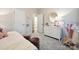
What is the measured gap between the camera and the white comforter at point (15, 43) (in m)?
1.60

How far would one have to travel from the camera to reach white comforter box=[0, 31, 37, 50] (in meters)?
1.60

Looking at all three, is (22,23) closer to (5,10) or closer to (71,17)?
(5,10)

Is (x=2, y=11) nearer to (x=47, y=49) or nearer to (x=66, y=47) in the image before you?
(x=47, y=49)

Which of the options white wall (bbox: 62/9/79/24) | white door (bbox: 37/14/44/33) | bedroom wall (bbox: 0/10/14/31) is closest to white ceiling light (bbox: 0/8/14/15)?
bedroom wall (bbox: 0/10/14/31)

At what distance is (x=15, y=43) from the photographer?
1.61 metres

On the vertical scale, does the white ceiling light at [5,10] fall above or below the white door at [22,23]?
above

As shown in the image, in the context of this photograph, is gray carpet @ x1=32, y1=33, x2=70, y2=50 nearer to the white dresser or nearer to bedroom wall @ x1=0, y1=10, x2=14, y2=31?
the white dresser

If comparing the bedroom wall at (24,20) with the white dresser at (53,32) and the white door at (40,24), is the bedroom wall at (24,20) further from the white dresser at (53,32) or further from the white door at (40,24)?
the white dresser at (53,32)

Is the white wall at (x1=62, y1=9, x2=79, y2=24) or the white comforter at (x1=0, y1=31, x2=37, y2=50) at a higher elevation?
the white wall at (x1=62, y1=9, x2=79, y2=24)

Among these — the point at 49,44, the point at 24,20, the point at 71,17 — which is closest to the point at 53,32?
the point at 49,44

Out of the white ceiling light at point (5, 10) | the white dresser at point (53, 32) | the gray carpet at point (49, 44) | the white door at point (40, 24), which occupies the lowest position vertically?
the gray carpet at point (49, 44)

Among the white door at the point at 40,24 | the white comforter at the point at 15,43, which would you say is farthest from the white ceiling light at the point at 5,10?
the white door at the point at 40,24

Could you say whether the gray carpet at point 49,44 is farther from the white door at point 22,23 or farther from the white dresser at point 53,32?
the white door at point 22,23

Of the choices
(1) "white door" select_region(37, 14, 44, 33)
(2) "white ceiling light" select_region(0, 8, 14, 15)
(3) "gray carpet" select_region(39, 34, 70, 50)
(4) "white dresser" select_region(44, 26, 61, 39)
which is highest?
(2) "white ceiling light" select_region(0, 8, 14, 15)
